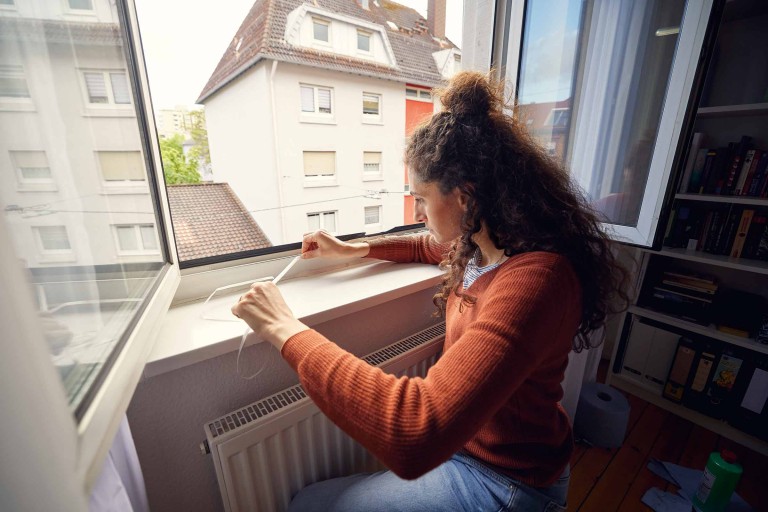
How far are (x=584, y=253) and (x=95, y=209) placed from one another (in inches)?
33.8

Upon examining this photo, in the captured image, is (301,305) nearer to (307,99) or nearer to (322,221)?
Answer: (322,221)

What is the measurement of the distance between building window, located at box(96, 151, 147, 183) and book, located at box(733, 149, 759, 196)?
2246 mm

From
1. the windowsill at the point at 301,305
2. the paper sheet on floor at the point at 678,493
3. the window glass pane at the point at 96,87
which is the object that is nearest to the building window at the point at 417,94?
the windowsill at the point at 301,305

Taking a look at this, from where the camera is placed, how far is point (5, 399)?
0.22 m

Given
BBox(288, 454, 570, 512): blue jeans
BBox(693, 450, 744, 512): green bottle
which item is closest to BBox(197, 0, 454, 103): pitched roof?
BBox(288, 454, 570, 512): blue jeans

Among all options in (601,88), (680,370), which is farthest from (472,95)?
(680,370)

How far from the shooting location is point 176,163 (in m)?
0.90

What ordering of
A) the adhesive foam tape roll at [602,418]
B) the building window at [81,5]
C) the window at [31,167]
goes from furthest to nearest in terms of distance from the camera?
the adhesive foam tape roll at [602,418] < the building window at [81,5] < the window at [31,167]

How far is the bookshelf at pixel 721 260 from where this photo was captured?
1505 mm

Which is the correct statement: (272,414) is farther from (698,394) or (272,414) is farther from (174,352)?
(698,394)

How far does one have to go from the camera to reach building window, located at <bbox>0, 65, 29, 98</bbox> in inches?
11.7

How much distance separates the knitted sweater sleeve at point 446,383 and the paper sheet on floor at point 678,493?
4.12 feet

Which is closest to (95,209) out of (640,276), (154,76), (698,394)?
(154,76)

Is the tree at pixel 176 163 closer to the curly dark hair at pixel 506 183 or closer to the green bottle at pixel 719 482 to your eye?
the curly dark hair at pixel 506 183
